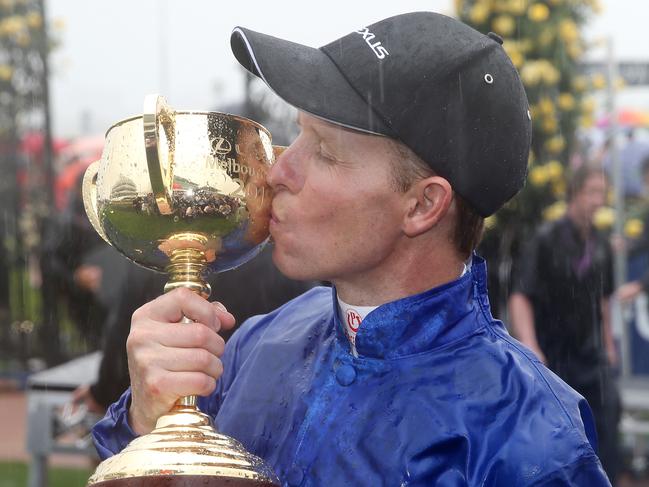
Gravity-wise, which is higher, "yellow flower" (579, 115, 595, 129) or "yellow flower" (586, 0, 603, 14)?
"yellow flower" (586, 0, 603, 14)

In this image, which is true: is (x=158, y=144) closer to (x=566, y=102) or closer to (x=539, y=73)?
(x=539, y=73)

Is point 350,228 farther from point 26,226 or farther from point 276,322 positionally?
point 26,226

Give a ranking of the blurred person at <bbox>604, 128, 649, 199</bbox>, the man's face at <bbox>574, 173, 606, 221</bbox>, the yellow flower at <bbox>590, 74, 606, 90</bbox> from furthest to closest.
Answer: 1. the blurred person at <bbox>604, 128, 649, 199</bbox>
2. the yellow flower at <bbox>590, 74, 606, 90</bbox>
3. the man's face at <bbox>574, 173, 606, 221</bbox>

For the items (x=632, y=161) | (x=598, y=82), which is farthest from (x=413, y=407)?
(x=632, y=161)

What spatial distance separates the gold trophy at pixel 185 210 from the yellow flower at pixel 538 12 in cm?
562

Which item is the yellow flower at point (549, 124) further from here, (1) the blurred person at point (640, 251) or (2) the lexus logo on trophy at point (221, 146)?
(2) the lexus logo on trophy at point (221, 146)

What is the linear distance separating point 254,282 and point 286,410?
189 centimetres

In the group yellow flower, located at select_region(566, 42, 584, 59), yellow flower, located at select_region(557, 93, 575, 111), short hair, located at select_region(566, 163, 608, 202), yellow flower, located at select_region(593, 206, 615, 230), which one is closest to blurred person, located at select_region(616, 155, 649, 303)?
yellow flower, located at select_region(593, 206, 615, 230)

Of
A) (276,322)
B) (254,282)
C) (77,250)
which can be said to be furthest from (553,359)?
(77,250)

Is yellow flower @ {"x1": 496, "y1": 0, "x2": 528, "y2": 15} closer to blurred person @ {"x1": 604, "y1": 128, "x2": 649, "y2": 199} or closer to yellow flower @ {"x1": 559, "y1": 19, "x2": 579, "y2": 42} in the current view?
yellow flower @ {"x1": 559, "y1": 19, "x2": 579, "y2": 42}

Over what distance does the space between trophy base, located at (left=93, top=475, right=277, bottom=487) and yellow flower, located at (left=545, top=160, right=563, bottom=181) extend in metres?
5.83

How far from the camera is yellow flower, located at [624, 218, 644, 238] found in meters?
7.75

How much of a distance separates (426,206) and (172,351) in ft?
1.49

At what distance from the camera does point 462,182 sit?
1.64 m
